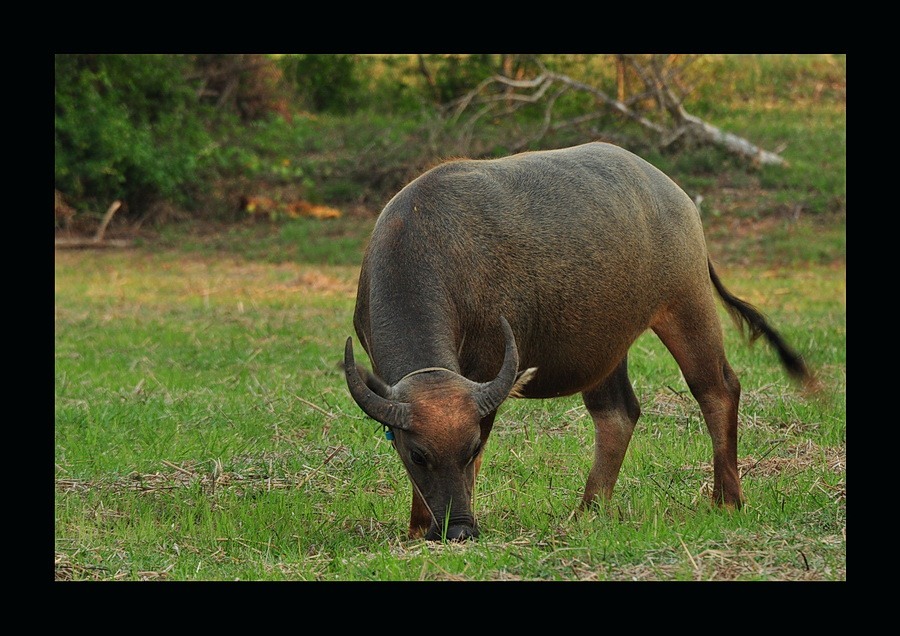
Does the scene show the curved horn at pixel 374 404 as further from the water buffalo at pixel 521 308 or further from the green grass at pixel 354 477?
the green grass at pixel 354 477

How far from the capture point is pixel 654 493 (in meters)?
6.97

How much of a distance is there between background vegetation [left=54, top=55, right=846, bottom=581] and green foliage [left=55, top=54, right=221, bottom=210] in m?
0.06

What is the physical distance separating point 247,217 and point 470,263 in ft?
57.9

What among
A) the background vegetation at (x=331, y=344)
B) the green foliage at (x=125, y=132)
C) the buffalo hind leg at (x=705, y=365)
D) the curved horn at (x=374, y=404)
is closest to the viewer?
the curved horn at (x=374, y=404)

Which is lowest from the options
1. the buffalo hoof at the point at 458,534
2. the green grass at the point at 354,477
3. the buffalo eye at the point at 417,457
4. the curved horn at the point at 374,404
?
the green grass at the point at 354,477

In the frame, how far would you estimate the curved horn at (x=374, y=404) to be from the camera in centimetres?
538

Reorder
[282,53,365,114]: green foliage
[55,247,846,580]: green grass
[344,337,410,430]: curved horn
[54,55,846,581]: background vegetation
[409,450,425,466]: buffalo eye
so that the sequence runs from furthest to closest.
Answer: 1. [282,53,365,114]: green foliage
2. [54,55,846,581]: background vegetation
3. [409,450,425,466]: buffalo eye
4. [344,337,410,430]: curved horn
5. [55,247,846,580]: green grass

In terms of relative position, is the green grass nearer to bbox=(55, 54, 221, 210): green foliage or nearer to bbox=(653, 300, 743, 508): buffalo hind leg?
bbox=(653, 300, 743, 508): buffalo hind leg

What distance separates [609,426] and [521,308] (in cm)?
138

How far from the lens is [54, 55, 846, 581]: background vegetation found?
5.84m

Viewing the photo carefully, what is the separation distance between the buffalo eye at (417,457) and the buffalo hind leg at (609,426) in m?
1.60

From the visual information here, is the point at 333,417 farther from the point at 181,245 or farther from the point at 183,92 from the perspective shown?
the point at 183,92

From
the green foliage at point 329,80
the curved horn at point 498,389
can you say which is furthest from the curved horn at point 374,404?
the green foliage at point 329,80

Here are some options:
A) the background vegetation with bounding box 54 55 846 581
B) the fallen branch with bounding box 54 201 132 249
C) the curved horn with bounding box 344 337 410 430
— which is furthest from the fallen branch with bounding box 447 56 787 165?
the curved horn with bounding box 344 337 410 430
